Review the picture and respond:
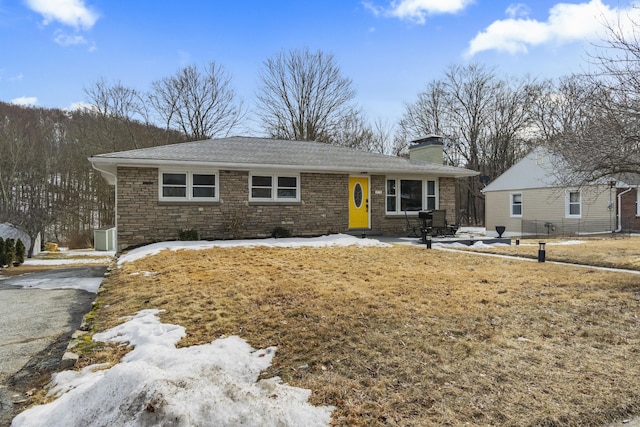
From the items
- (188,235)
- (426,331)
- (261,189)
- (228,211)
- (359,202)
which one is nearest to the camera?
(426,331)

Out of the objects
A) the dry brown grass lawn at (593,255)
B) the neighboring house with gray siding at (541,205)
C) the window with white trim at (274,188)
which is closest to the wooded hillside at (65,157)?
the window with white trim at (274,188)

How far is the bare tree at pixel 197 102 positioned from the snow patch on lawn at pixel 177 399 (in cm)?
2648

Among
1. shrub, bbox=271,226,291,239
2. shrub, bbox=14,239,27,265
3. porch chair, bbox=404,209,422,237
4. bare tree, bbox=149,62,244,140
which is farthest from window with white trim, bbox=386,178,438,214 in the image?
bare tree, bbox=149,62,244,140

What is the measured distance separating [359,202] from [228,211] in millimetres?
4773

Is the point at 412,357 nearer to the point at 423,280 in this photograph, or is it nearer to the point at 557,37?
the point at 423,280

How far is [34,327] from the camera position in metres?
5.36

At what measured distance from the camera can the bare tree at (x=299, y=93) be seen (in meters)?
28.1

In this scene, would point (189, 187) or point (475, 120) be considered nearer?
A: point (189, 187)

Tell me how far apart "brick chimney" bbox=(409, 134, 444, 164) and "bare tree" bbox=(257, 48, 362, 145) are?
11.5 meters

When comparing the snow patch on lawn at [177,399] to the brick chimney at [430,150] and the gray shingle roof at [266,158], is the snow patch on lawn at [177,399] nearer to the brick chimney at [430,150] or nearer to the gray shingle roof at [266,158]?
the gray shingle roof at [266,158]

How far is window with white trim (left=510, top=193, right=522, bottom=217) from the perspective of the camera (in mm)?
20875

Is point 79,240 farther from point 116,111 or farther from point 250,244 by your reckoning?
point 250,244

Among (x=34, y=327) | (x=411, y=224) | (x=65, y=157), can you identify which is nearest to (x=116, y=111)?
(x=65, y=157)

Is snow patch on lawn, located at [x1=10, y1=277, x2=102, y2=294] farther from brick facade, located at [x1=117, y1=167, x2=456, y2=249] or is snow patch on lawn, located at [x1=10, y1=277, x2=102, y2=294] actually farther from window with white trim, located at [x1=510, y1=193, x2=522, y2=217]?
window with white trim, located at [x1=510, y1=193, x2=522, y2=217]
